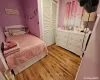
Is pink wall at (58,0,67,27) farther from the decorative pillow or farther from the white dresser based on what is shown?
the decorative pillow

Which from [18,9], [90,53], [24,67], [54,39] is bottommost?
[24,67]

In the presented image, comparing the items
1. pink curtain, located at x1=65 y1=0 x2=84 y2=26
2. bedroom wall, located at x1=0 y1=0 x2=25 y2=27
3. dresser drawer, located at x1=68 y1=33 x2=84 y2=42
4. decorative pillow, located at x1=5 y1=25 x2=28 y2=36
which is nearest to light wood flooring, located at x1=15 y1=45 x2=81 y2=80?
dresser drawer, located at x1=68 y1=33 x2=84 y2=42

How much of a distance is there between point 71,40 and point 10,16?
8.96ft

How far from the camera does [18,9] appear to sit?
114 inches

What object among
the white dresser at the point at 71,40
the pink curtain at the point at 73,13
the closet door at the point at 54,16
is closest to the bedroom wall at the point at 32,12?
the closet door at the point at 54,16

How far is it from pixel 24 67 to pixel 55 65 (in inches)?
33.4

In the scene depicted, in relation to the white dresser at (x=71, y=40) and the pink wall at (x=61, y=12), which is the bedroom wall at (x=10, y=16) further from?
the white dresser at (x=71, y=40)

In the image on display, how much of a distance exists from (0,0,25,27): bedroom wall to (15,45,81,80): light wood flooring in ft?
7.15

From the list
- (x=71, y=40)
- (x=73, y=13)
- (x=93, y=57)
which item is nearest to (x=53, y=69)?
(x=71, y=40)

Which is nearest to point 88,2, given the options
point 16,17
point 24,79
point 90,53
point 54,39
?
point 90,53

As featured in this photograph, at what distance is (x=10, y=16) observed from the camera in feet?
8.95

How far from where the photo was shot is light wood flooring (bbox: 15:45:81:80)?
1469 millimetres

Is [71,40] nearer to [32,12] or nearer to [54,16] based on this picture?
[54,16]

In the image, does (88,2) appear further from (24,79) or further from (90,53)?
(24,79)
